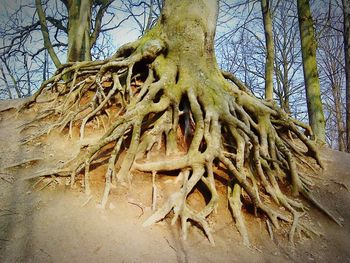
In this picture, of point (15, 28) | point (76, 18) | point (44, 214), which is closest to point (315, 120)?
point (44, 214)

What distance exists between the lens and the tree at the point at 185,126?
3457 millimetres

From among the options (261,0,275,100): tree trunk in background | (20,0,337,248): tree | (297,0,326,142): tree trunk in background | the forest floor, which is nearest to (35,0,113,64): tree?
(20,0,337,248): tree

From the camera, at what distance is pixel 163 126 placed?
408 centimetres

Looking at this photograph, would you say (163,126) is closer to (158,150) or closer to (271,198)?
(158,150)

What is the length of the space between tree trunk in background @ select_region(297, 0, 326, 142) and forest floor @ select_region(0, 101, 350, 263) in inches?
112

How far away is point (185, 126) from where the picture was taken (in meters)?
4.31

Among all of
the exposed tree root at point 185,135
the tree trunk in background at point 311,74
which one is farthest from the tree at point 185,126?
the tree trunk in background at point 311,74

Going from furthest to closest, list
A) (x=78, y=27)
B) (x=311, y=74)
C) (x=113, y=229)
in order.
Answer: (x=78, y=27) → (x=311, y=74) → (x=113, y=229)

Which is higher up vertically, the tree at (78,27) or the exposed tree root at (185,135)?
the tree at (78,27)

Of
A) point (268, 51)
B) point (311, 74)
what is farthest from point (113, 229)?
point (268, 51)

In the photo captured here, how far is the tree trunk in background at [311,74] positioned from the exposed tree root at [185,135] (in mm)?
1626

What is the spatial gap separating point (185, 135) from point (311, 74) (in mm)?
4288

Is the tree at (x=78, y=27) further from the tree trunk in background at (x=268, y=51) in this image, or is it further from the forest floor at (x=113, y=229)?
the tree trunk in background at (x=268, y=51)

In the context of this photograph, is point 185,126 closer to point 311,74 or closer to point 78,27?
point 311,74
